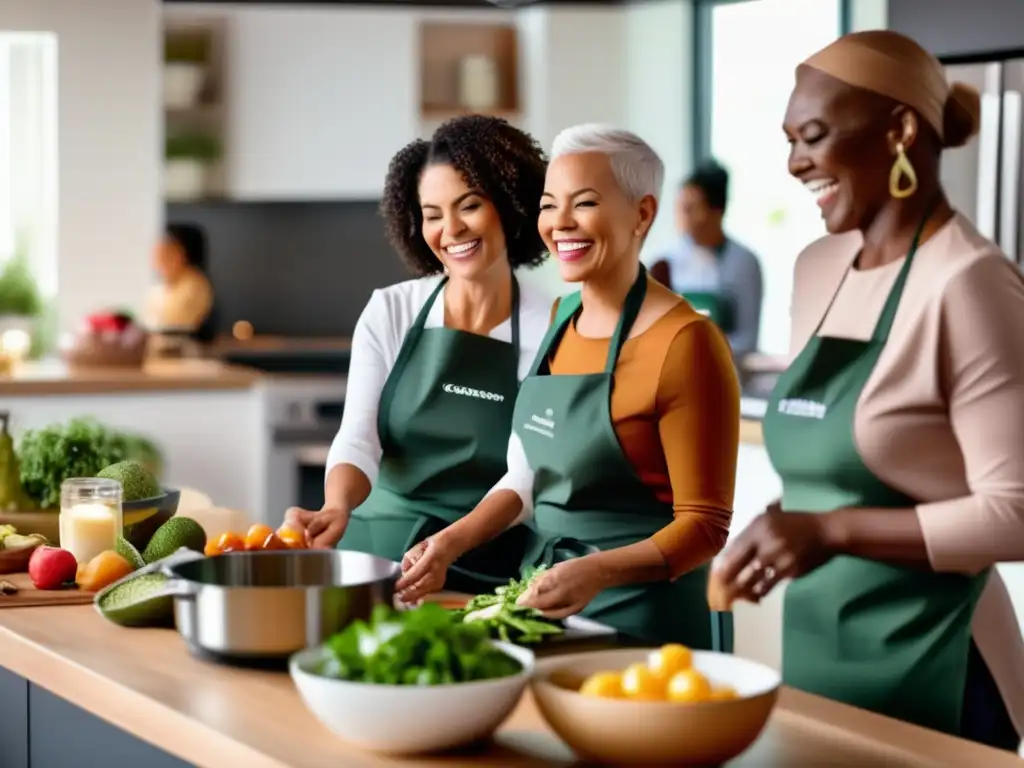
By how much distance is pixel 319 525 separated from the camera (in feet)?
7.71

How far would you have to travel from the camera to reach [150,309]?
6977mm

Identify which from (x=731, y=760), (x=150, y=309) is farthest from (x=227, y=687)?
(x=150, y=309)

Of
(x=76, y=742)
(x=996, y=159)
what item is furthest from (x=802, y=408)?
(x=996, y=159)

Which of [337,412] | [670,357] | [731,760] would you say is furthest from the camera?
[337,412]

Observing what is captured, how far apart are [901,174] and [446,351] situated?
90cm

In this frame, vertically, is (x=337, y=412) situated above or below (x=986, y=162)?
below

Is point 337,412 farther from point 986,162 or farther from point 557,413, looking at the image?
point 557,413

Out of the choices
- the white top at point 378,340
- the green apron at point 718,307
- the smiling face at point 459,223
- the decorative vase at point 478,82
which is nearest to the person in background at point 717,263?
the green apron at point 718,307

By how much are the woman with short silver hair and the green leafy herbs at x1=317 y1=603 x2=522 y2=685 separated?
0.52 metres

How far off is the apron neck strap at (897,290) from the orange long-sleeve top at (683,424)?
33cm

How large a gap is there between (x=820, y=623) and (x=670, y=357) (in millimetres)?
407

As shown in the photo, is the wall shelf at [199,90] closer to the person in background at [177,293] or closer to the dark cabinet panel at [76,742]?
the person in background at [177,293]

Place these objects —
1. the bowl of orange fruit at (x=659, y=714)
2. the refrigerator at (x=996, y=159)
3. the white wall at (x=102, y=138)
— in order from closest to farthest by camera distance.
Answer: the bowl of orange fruit at (x=659, y=714) < the refrigerator at (x=996, y=159) < the white wall at (x=102, y=138)

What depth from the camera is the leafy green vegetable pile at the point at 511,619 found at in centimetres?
189
